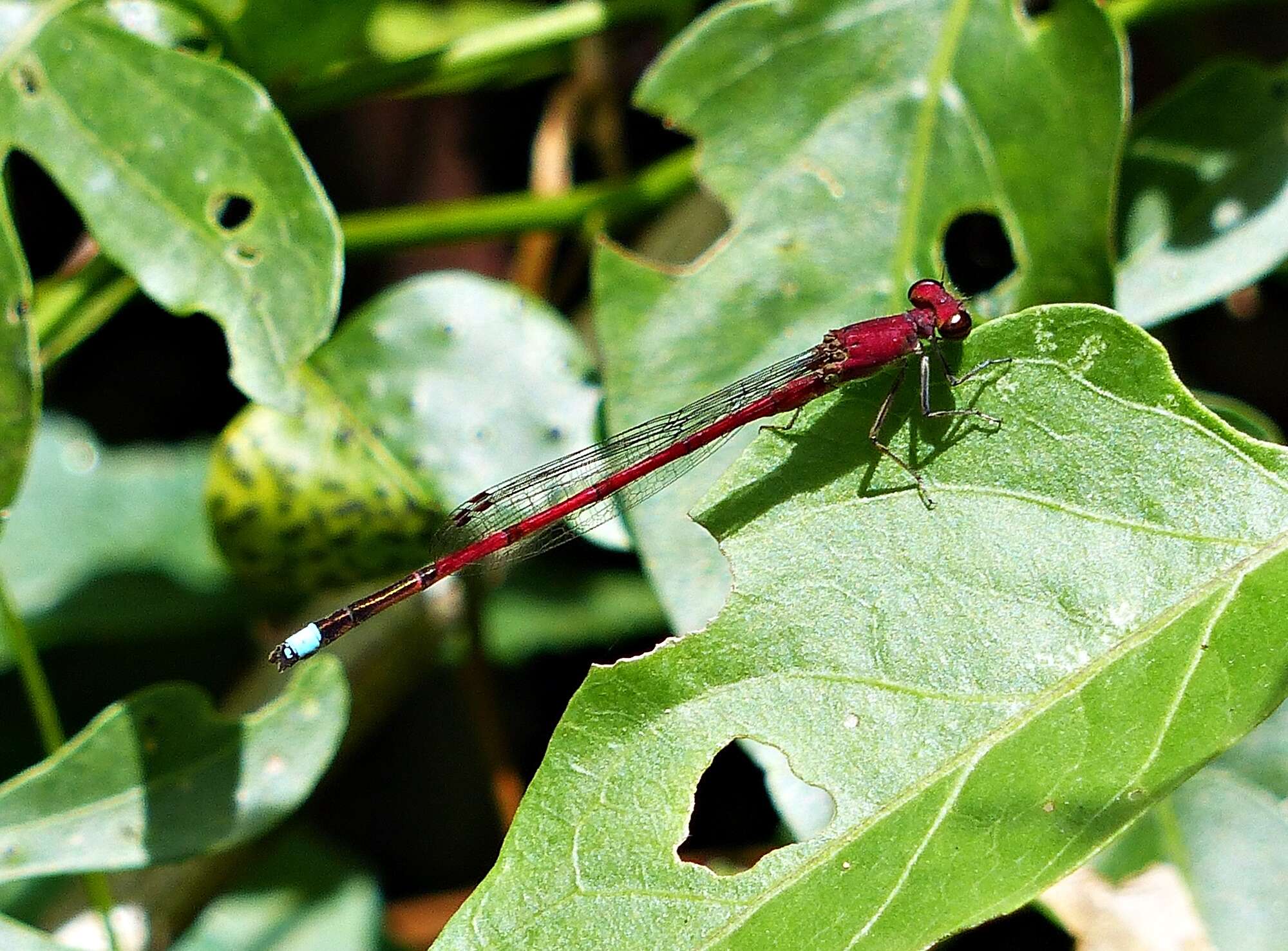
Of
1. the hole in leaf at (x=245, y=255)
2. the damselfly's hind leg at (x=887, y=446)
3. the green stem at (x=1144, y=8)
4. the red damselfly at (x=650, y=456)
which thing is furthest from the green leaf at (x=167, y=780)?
the green stem at (x=1144, y=8)

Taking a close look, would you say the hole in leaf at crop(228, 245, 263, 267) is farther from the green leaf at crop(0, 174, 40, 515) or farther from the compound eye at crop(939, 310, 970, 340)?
the compound eye at crop(939, 310, 970, 340)

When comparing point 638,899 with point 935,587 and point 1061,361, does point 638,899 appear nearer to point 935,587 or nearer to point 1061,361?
point 935,587

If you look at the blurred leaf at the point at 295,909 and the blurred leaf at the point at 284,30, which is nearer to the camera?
the blurred leaf at the point at 284,30

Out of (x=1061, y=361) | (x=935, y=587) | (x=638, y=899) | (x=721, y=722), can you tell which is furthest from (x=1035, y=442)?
(x=638, y=899)

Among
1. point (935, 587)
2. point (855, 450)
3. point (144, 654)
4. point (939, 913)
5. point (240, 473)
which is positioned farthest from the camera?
point (144, 654)

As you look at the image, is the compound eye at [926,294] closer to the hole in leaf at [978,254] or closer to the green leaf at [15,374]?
the hole in leaf at [978,254]

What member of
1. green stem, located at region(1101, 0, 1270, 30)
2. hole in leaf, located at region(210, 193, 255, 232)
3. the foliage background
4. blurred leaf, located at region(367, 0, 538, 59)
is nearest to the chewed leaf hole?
the foliage background
